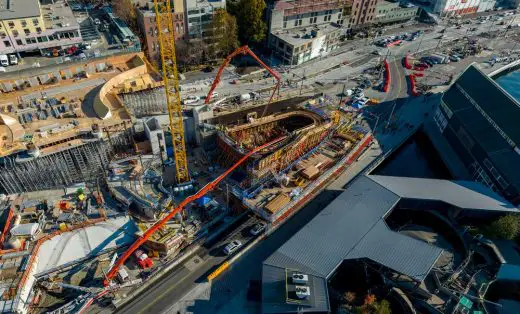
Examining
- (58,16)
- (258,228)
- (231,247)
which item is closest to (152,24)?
(58,16)

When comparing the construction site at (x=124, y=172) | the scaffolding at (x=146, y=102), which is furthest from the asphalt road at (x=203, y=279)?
the scaffolding at (x=146, y=102)

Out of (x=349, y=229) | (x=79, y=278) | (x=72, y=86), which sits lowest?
(x=79, y=278)

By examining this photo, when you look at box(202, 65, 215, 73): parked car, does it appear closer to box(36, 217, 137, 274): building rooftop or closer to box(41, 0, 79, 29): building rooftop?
box(41, 0, 79, 29): building rooftop

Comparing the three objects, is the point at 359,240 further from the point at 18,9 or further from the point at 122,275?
the point at 18,9

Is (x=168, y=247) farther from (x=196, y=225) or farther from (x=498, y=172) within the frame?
(x=498, y=172)

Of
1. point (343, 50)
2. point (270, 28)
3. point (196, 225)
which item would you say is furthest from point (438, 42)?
point (196, 225)

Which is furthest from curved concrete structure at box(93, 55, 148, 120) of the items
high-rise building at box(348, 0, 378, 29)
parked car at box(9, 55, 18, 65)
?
high-rise building at box(348, 0, 378, 29)

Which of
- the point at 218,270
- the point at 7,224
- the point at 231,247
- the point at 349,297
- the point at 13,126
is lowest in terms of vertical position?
the point at 218,270
